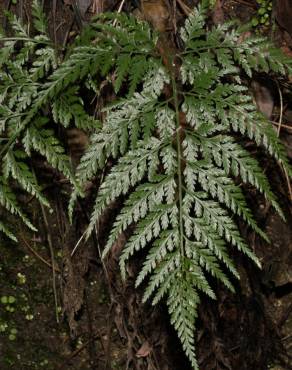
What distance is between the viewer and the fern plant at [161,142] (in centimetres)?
241

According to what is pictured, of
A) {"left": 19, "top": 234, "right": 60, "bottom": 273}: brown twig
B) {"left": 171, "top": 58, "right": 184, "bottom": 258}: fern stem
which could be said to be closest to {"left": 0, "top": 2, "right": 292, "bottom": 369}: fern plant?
{"left": 171, "top": 58, "right": 184, "bottom": 258}: fern stem

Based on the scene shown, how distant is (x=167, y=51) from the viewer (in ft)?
8.85

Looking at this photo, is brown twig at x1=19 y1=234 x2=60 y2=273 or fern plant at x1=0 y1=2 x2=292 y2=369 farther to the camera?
brown twig at x1=19 y1=234 x2=60 y2=273

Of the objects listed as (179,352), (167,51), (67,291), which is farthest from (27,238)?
A: (167,51)

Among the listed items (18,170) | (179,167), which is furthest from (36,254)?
(179,167)

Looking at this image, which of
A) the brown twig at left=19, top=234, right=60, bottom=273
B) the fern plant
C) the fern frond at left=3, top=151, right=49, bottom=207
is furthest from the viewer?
the brown twig at left=19, top=234, right=60, bottom=273

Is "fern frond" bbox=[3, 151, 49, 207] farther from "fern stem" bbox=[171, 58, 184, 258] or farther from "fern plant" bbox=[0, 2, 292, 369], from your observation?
"fern stem" bbox=[171, 58, 184, 258]

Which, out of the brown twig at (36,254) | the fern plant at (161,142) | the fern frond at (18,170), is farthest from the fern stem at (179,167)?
the brown twig at (36,254)

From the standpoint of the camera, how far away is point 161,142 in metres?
2.52

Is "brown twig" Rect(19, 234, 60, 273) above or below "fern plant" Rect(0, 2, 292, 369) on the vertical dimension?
below

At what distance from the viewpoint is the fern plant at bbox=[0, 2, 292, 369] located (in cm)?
241

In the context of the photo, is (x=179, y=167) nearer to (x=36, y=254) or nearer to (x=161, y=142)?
(x=161, y=142)

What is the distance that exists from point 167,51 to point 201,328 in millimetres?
1507

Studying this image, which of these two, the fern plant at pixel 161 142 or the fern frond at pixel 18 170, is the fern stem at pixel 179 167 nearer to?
the fern plant at pixel 161 142
